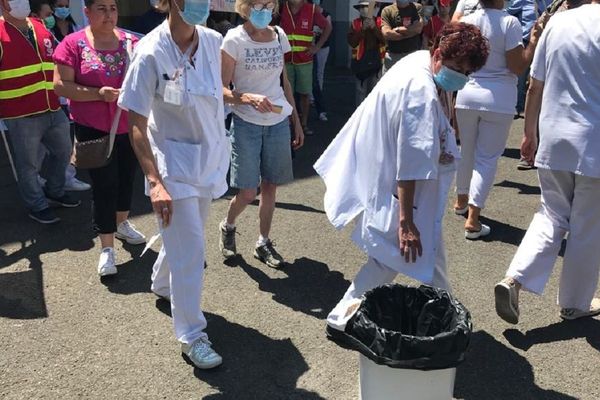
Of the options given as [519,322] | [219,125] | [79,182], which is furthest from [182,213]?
[79,182]

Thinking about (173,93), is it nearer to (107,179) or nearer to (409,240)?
(409,240)

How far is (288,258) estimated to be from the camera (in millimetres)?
4715

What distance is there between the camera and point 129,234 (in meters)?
4.93

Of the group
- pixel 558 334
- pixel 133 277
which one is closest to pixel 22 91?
pixel 133 277

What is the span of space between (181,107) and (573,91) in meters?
2.15

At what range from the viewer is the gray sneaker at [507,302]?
3.56 meters

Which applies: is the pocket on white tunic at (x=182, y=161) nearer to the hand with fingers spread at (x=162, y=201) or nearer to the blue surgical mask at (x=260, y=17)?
the hand with fingers spread at (x=162, y=201)

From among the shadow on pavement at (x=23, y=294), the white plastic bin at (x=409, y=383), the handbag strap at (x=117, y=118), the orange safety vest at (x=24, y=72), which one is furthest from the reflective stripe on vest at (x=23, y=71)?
the white plastic bin at (x=409, y=383)

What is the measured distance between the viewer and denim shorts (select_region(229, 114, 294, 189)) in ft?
13.8

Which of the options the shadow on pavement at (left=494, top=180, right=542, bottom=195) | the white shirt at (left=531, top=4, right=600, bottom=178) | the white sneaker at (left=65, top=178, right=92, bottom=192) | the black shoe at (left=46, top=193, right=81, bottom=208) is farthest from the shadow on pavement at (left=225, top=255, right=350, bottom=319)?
the shadow on pavement at (left=494, top=180, right=542, bottom=195)

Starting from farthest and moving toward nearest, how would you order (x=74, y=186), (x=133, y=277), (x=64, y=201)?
(x=74, y=186), (x=64, y=201), (x=133, y=277)

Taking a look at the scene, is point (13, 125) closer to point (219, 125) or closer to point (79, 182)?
point (79, 182)

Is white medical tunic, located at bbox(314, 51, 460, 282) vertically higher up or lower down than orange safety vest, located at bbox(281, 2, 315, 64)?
higher up

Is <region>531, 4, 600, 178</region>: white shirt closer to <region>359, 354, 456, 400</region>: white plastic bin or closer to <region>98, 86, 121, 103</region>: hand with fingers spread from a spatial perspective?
<region>359, 354, 456, 400</region>: white plastic bin
